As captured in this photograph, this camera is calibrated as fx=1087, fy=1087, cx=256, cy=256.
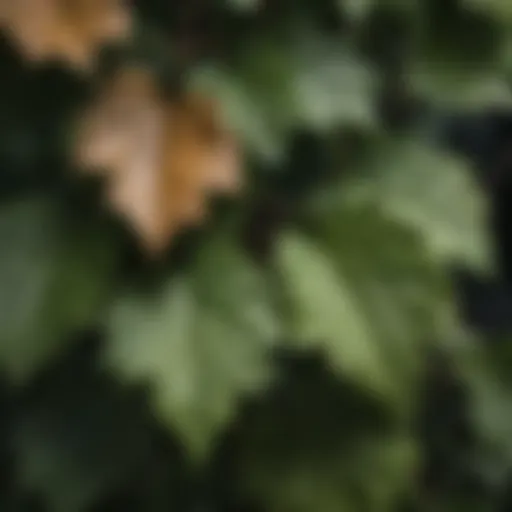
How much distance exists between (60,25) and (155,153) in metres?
0.11

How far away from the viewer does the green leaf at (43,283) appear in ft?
2.53

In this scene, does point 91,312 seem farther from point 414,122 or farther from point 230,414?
point 414,122

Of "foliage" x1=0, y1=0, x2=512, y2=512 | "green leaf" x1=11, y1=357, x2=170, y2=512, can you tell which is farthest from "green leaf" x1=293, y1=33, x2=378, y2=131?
"green leaf" x1=11, y1=357, x2=170, y2=512

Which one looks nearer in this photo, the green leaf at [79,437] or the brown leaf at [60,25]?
the brown leaf at [60,25]

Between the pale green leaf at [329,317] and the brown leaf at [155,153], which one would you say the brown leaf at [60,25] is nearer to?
the brown leaf at [155,153]

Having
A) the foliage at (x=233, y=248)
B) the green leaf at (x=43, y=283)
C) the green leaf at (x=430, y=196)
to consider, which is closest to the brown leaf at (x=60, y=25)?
the foliage at (x=233, y=248)

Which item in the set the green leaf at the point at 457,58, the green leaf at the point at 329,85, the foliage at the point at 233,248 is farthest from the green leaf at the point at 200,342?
the green leaf at the point at 457,58

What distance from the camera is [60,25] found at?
0.72 meters

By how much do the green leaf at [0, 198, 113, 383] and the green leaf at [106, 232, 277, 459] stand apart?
28 mm

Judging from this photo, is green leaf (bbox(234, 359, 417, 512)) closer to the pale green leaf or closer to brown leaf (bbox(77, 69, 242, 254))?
the pale green leaf

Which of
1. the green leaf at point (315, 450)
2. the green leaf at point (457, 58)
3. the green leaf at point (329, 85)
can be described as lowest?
the green leaf at point (315, 450)

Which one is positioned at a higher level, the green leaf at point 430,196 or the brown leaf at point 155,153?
the green leaf at point 430,196

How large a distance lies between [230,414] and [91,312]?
124 millimetres

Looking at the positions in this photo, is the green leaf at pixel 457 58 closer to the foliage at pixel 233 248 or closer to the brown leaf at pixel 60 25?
the foliage at pixel 233 248
